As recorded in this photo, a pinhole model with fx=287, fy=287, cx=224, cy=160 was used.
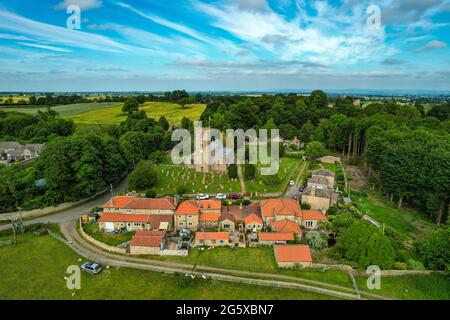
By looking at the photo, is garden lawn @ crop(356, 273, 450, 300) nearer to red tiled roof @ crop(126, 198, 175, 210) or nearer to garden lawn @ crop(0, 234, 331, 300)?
garden lawn @ crop(0, 234, 331, 300)

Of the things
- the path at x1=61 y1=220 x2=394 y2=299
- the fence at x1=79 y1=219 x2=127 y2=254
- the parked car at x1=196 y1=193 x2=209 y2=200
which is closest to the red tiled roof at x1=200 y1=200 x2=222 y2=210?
the parked car at x1=196 y1=193 x2=209 y2=200

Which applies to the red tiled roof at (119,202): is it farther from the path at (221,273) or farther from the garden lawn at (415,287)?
the garden lawn at (415,287)

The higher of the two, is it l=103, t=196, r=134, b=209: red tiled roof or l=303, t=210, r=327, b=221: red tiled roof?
l=103, t=196, r=134, b=209: red tiled roof

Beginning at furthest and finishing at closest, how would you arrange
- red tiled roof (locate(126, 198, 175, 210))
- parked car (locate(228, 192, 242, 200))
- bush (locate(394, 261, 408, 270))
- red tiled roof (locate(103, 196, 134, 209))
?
parked car (locate(228, 192, 242, 200)) → red tiled roof (locate(103, 196, 134, 209)) → red tiled roof (locate(126, 198, 175, 210)) → bush (locate(394, 261, 408, 270))

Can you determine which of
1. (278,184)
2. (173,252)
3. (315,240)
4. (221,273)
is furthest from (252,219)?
(278,184)

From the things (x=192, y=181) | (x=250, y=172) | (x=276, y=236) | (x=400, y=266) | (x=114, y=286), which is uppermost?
(x=250, y=172)

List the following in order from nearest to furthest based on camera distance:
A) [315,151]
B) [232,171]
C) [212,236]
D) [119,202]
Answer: [212,236], [119,202], [232,171], [315,151]

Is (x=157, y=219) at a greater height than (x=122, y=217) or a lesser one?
lesser

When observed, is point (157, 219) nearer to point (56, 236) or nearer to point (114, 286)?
point (114, 286)

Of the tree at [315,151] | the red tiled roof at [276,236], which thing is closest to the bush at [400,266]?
the red tiled roof at [276,236]
